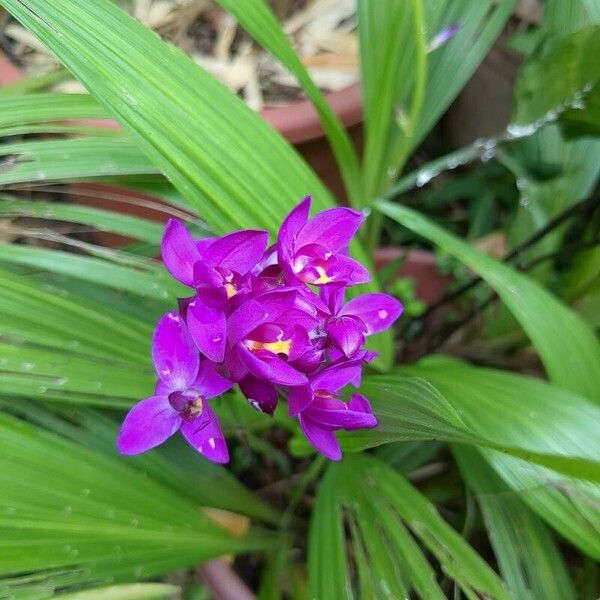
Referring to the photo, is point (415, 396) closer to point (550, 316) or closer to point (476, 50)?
point (550, 316)

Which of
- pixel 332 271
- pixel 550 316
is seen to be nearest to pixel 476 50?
pixel 550 316

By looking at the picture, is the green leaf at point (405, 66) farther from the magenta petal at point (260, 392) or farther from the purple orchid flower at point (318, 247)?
the magenta petal at point (260, 392)

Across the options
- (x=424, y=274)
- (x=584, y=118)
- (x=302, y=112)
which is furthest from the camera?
(x=424, y=274)

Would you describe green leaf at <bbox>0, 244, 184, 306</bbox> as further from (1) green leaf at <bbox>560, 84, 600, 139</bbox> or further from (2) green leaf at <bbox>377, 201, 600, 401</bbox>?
(1) green leaf at <bbox>560, 84, 600, 139</bbox>

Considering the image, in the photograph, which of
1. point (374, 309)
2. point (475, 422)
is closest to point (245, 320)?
point (374, 309)

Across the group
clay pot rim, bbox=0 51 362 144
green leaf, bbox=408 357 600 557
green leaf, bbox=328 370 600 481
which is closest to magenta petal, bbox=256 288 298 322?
green leaf, bbox=328 370 600 481

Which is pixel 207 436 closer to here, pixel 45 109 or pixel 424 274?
pixel 45 109
